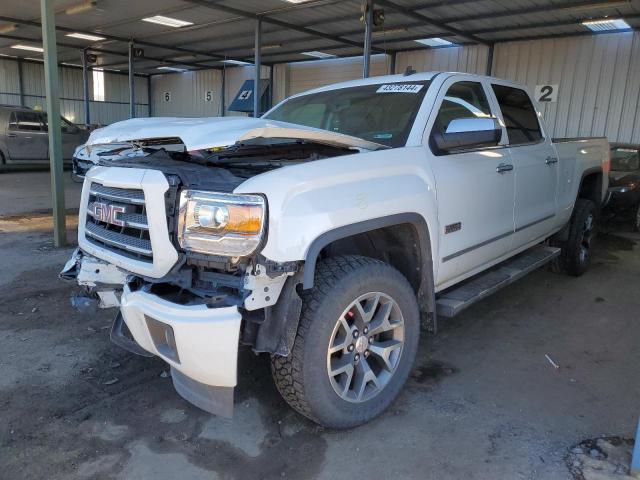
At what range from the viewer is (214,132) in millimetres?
2482

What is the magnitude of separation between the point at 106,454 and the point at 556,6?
11154 mm

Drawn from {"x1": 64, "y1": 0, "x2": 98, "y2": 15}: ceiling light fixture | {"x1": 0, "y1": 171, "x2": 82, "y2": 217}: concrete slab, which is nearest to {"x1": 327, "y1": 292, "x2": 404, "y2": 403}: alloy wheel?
{"x1": 0, "y1": 171, "x2": 82, "y2": 217}: concrete slab

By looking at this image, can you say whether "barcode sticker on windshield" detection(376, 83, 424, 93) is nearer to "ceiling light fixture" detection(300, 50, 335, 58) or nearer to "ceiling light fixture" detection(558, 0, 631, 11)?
"ceiling light fixture" detection(558, 0, 631, 11)

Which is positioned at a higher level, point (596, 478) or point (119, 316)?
point (119, 316)

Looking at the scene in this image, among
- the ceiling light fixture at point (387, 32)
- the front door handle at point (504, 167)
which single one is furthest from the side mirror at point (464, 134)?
the ceiling light fixture at point (387, 32)

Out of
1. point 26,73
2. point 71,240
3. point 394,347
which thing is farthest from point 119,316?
point 26,73

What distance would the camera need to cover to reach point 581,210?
5.76 m

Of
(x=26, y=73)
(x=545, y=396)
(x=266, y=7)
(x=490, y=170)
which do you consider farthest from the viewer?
(x=26, y=73)

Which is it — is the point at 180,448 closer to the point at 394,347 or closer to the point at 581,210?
the point at 394,347

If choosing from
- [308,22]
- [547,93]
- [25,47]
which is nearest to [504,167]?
[308,22]

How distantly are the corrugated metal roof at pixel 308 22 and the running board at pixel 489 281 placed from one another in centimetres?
724

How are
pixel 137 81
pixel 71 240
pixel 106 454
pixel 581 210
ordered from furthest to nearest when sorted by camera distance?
pixel 137 81 < pixel 71 240 < pixel 581 210 < pixel 106 454

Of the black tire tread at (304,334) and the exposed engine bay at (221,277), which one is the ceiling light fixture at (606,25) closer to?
the exposed engine bay at (221,277)

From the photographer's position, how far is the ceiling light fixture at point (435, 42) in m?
14.2
